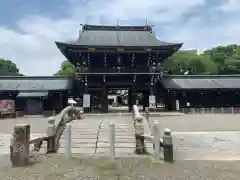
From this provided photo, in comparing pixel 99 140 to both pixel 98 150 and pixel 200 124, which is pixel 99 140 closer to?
pixel 98 150

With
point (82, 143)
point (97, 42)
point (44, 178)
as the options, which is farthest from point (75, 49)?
point (44, 178)

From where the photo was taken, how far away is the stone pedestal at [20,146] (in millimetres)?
9113

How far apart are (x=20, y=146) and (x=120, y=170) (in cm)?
321

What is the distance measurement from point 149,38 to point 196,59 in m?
33.7

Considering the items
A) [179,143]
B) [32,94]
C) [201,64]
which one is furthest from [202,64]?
[179,143]

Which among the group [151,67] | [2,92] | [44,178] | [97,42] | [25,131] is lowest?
[44,178]

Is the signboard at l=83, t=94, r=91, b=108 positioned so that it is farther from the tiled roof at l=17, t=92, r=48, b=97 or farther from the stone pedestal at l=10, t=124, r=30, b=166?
the stone pedestal at l=10, t=124, r=30, b=166

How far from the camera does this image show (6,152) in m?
11.6

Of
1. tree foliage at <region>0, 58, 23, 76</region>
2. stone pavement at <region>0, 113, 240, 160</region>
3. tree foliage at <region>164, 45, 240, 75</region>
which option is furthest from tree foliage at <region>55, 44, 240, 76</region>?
stone pavement at <region>0, 113, 240, 160</region>

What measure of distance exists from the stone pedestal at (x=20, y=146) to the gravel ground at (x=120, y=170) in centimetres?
35

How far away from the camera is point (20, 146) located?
924 cm

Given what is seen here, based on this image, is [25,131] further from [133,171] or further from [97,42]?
[97,42]

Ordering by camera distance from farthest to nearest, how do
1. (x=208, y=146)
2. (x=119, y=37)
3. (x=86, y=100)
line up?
(x=119, y=37)
(x=86, y=100)
(x=208, y=146)

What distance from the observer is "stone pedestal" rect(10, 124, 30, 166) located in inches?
359
